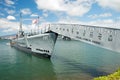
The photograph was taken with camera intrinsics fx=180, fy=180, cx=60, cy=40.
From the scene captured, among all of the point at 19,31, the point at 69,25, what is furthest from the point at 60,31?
the point at 19,31

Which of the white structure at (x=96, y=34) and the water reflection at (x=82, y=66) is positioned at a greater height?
the white structure at (x=96, y=34)

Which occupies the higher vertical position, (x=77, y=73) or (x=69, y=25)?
(x=69, y=25)

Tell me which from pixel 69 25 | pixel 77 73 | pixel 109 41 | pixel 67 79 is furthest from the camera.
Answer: pixel 69 25

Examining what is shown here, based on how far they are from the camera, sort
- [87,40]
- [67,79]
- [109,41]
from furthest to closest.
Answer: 1. [87,40]
2. [109,41]
3. [67,79]

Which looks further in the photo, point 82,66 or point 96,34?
point 82,66

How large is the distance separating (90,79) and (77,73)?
444 centimetres

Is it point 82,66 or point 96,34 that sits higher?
point 96,34

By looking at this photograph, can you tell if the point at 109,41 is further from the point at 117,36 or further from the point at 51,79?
the point at 51,79

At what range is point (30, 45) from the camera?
6575 centimetres

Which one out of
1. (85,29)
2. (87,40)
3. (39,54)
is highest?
(85,29)

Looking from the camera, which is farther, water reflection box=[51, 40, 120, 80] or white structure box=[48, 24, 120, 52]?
water reflection box=[51, 40, 120, 80]

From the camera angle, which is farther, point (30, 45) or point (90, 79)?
point (30, 45)

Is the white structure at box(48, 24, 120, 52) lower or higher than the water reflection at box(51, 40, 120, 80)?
higher

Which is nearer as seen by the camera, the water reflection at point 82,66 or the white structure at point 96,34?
the white structure at point 96,34
